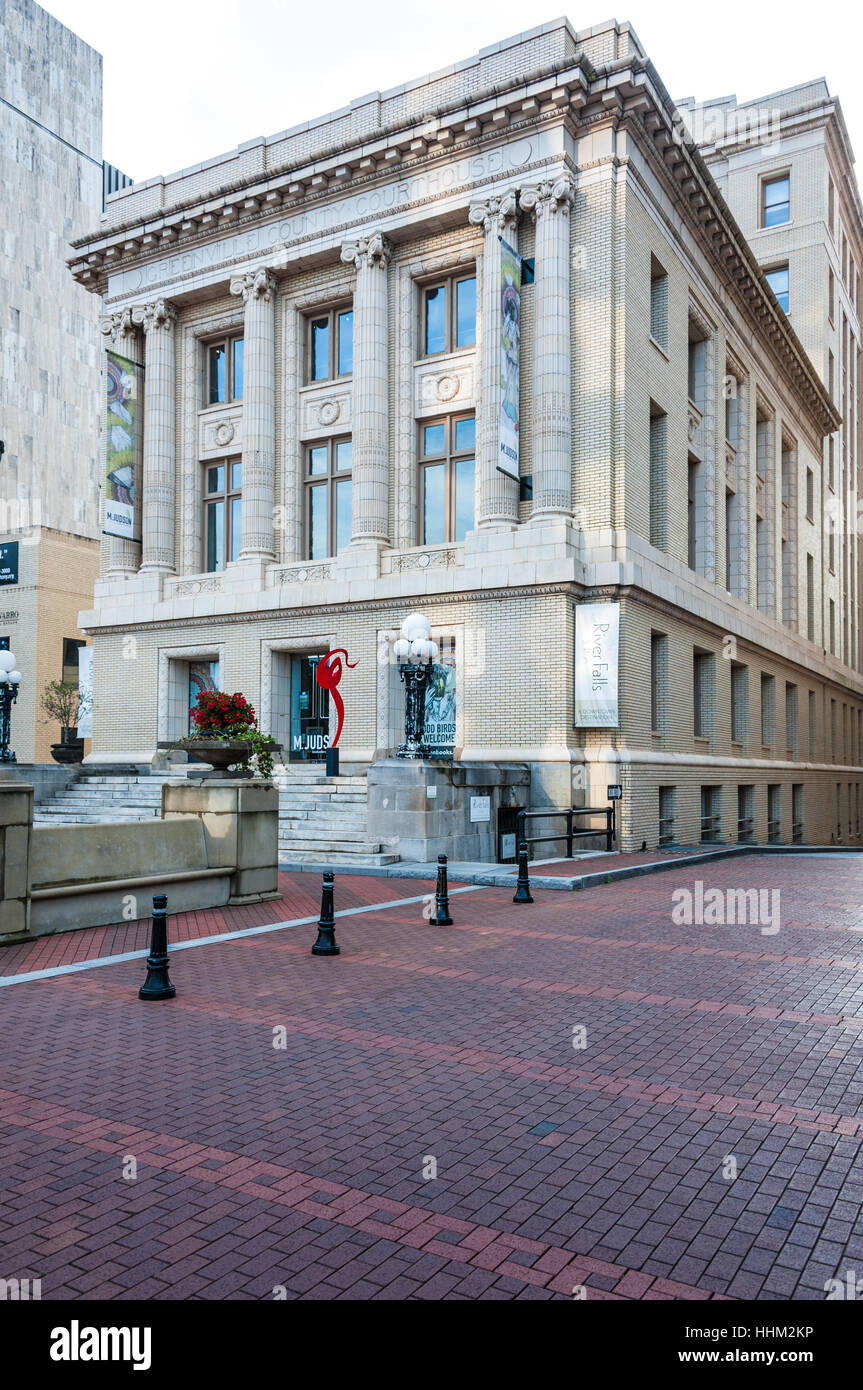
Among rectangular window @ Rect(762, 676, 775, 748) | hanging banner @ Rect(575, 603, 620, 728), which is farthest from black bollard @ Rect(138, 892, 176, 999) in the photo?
rectangular window @ Rect(762, 676, 775, 748)

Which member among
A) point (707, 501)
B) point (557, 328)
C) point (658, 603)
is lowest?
point (658, 603)

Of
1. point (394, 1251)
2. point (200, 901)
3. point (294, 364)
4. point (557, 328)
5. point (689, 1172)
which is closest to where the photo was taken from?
point (394, 1251)

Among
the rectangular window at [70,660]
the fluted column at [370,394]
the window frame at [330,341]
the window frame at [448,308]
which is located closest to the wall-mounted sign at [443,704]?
the fluted column at [370,394]

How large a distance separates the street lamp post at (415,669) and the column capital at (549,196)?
1158 centimetres

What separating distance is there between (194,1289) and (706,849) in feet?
68.8

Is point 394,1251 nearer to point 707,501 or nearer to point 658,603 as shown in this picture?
point 658,603

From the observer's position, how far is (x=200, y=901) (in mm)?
13086

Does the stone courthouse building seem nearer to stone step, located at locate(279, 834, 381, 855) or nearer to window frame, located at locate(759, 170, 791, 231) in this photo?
stone step, located at locate(279, 834, 381, 855)

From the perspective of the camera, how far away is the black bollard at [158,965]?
8.16 m

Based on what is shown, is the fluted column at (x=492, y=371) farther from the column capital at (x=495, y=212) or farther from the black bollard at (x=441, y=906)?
the black bollard at (x=441, y=906)

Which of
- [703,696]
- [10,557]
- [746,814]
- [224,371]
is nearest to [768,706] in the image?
[746,814]

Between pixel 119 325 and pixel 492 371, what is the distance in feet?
45.5

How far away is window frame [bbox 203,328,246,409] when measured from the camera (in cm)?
3005

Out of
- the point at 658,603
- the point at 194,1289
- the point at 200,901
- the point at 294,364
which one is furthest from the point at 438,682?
the point at 194,1289
